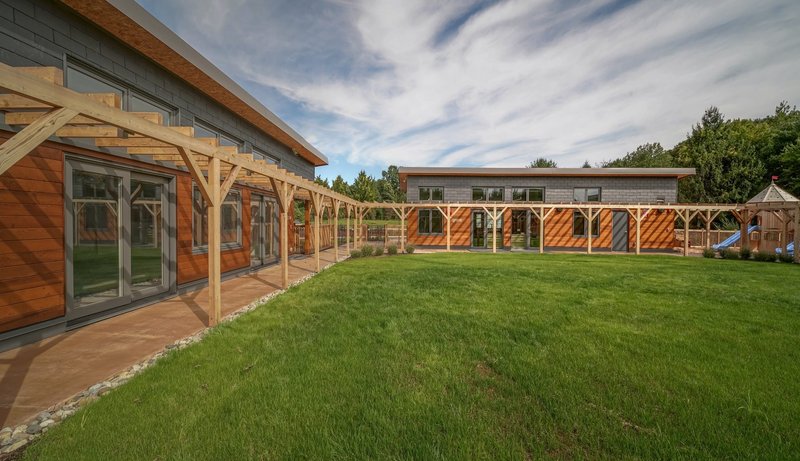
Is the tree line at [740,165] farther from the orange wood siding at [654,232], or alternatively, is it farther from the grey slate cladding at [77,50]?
the grey slate cladding at [77,50]

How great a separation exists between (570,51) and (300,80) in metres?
12.5

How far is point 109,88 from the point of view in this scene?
5.21 meters

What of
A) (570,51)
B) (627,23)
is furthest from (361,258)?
(627,23)

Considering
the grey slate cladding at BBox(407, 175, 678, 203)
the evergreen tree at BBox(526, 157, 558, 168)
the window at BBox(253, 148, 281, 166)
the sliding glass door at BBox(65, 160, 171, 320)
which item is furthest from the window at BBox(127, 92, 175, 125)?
the evergreen tree at BBox(526, 157, 558, 168)

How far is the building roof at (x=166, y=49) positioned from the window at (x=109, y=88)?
721 mm

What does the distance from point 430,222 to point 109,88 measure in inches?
575

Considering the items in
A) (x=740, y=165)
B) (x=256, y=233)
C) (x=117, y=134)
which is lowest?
(x=256, y=233)

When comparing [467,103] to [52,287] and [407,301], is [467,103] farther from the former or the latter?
[52,287]

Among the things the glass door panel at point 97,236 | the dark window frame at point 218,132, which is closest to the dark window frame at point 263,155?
the dark window frame at point 218,132

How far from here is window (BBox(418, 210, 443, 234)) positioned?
59.2 feet

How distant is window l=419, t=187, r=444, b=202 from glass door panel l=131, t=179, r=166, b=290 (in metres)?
13.6

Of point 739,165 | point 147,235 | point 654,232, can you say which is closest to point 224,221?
point 147,235

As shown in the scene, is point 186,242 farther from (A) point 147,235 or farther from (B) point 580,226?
(B) point 580,226

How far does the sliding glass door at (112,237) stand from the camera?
4.63 metres
